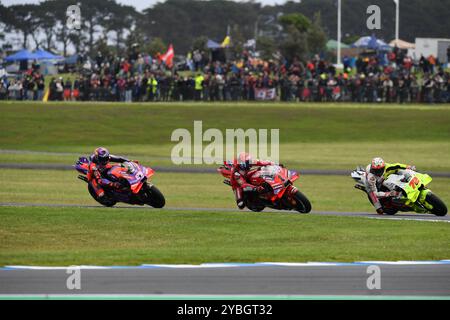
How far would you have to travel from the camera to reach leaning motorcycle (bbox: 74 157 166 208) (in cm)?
2325

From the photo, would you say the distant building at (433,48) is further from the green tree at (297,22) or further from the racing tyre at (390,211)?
the racing tyre at (390,211)

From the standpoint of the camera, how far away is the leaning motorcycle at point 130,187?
76.3 feet

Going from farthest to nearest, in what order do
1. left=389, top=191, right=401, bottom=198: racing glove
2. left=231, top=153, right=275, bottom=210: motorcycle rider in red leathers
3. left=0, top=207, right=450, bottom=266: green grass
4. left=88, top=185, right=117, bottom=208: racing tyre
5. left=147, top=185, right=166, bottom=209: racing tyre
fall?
left=88, top=185, right=117, bottom=208: racing tyre → left=147, top=185, right=166, bottom=209: racing tyre → left=231, top=153, right=275, bottom=210: motorcycle rider in red leathers → left=389, top=191, right=401, bottom=198: racing glove → left=0, top=207, right=450, bottom=266: green grass

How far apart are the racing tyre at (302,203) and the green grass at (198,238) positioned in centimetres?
67

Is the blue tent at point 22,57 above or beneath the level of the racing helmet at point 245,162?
above

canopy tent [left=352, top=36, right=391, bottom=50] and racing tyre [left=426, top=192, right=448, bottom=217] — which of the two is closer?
racing tyre [left=426, top=192, right=448, bottom=217]

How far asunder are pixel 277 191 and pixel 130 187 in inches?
127

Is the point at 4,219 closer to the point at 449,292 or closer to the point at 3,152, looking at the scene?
the point at 449,292

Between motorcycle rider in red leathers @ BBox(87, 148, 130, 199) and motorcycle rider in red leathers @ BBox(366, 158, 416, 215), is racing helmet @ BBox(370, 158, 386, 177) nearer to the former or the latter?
motorcycle rider in red leathers @ BBox(366, 158, 416, 215)

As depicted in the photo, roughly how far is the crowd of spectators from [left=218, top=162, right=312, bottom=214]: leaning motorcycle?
37739mm

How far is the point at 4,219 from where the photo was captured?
20547 mm

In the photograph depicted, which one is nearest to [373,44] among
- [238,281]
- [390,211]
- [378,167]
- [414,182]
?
[390,211]

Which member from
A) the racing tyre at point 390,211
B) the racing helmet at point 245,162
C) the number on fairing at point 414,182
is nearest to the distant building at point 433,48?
the racing tyre at point 390,211


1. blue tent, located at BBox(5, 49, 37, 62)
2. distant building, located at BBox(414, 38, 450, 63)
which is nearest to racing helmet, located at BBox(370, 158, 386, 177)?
distant building, located at BBox(414, 38, 450, 63)
